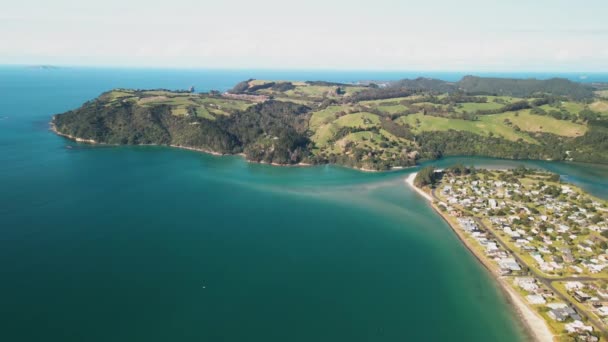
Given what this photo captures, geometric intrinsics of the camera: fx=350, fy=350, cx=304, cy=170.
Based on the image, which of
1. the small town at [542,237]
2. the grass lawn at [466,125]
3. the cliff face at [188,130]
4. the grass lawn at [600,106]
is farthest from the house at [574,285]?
the grass lawn at [600,106]

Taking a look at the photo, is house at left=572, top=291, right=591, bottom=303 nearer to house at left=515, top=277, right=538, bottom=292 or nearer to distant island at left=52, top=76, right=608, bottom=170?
house at left=515, top=277, right=538, bottom=292

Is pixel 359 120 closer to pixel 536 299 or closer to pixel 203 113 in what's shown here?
pixel 203 113

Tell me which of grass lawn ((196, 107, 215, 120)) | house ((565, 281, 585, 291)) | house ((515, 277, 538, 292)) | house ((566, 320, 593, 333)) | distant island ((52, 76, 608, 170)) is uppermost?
grass lawn ((196, 107, 215, 120))

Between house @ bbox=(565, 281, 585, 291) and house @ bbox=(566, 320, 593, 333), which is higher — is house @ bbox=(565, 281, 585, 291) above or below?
above

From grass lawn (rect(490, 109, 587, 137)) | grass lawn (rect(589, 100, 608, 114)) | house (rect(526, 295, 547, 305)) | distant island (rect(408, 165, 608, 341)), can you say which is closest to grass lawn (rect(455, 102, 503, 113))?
grass lawn (rect(490, 109, 587, 137))

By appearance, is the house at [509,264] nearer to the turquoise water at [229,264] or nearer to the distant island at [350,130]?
the turquoise water at [229,264]

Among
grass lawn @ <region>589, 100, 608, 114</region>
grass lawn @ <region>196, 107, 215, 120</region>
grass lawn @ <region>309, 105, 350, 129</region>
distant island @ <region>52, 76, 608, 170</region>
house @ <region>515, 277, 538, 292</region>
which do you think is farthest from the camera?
grass lawn @ <region>589, 100, 608, 114</region>

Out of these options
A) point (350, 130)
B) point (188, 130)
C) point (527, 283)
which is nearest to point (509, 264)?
point (527, 283)

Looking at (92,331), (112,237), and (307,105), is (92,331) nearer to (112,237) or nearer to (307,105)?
(112,237)
